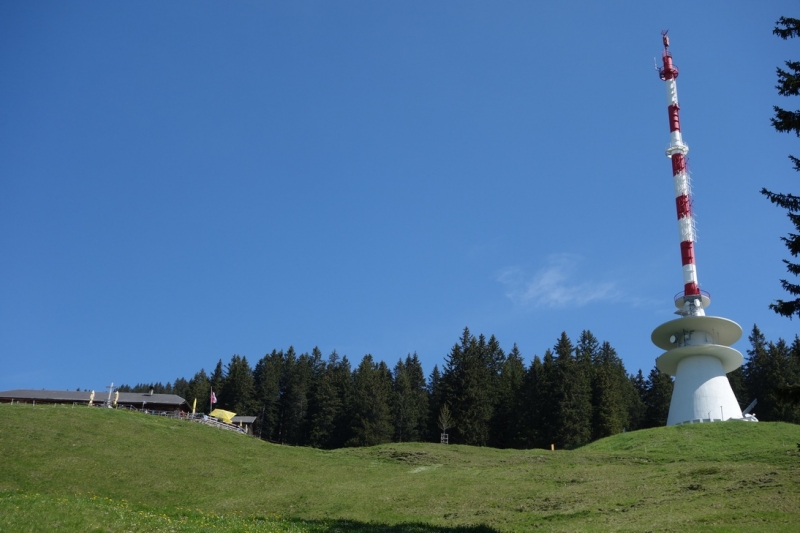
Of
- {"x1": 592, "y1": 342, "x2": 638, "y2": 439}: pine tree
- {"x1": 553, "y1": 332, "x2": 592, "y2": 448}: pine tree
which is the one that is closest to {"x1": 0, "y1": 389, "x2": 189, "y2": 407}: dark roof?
{"x1": 553, "y1": 332, "x2": 592, "y2": 448}: pine tree

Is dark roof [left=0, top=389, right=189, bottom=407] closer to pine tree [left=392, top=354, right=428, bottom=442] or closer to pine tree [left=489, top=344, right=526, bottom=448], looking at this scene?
pine tree [left=392, top=354, right=428, bottom=442]

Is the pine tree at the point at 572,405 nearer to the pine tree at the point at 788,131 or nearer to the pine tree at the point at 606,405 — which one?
the pine tree at the point at 606,405

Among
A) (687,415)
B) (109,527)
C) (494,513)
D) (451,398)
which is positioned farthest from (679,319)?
(109,527)

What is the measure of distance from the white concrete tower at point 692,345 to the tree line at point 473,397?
8855mm

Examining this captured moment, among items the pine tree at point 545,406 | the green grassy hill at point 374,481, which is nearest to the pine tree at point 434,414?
the pine tree at point 545,406

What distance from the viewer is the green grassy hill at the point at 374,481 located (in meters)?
22.4

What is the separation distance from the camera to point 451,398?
73688 millimetres

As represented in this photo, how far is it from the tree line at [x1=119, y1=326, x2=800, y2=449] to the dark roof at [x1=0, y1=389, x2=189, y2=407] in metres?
15.8

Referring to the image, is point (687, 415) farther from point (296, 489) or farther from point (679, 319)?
point (296, 489)

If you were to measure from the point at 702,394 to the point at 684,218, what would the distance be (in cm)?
1510

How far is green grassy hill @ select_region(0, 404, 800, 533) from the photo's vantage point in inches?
882

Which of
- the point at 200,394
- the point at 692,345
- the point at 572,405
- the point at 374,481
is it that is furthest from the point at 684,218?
the point at 200,394

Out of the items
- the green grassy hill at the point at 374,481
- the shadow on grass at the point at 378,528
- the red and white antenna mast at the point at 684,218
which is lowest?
the shadow on grass at the point at 378,528

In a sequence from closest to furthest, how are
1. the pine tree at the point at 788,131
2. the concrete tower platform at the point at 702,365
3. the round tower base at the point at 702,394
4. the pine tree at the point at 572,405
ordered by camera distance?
the pine tree at the point at 788,131 < the round tower base at the point at 702,394 < the concrete tower platform at the point at 702,365 < the pine tree at the point at 572,405
